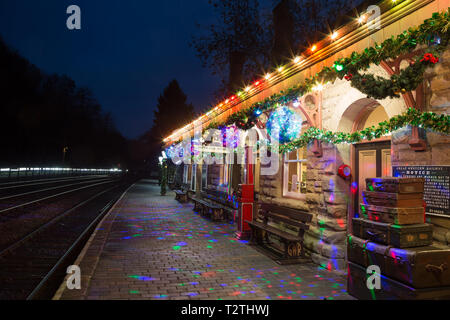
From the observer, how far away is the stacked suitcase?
10.2ft

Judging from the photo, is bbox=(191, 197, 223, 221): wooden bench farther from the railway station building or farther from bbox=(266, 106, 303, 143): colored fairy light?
bbox=(266, 106, 303, 143): colored fairy light

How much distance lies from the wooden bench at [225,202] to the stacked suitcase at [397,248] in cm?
631

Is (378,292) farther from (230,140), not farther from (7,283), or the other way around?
(230,140)

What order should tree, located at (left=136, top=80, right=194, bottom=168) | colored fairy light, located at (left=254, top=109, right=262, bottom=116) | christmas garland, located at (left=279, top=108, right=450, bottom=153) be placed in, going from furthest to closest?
tree, located at (left=136, top=80, right=194, bottom=168), colored fairy light, located at (left=254, top=109, right=262, bottom=116), christmas garland, located at (left=279, top=108, right=450, bottom=153)

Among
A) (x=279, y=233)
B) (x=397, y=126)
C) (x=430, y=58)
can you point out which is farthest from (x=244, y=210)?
(x=430, y=58)

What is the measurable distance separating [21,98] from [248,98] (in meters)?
37.8

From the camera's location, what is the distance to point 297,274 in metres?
4.95

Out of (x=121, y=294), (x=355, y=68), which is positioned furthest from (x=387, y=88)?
(x=121, y=294)

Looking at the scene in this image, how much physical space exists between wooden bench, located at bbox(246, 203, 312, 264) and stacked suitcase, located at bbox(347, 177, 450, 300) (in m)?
1.64

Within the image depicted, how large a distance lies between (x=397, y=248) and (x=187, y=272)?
3.20 m

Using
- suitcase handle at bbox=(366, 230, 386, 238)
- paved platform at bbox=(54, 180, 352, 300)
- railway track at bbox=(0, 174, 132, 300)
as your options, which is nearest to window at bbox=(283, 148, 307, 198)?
paved platform at bbox=(54, 180, 352, 300)

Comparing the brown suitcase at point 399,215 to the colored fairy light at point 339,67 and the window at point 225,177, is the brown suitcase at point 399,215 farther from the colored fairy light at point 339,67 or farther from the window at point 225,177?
the window at point 225,177

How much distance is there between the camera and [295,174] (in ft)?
23.8

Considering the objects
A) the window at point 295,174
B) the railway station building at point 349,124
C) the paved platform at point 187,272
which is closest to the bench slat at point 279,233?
the railway station building at point 349,124
